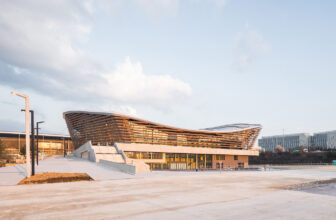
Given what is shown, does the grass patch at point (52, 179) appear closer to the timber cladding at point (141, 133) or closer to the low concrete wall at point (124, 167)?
the low concrete wall at point (124, 167)

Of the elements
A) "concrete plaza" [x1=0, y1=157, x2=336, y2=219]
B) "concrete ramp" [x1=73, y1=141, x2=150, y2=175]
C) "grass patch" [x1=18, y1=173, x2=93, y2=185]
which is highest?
"concrete plaza" [x1=0, y1=157, x2=336, y2=219]

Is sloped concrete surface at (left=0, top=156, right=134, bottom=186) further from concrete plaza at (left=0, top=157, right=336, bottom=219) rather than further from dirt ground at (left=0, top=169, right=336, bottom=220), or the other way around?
dirt ground at (left=0, top=169, right=336, bottom=220)

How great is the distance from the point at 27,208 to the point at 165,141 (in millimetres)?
64664

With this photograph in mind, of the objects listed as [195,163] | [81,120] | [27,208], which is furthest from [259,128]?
Result: [27,208]

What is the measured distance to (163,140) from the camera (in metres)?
74.1

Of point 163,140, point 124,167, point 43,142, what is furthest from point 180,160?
point 43,142

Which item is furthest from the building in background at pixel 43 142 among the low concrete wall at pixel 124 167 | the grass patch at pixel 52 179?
the grass patch at pixel 52 179

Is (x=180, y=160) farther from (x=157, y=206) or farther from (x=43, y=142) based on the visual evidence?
(x=43, y=142)

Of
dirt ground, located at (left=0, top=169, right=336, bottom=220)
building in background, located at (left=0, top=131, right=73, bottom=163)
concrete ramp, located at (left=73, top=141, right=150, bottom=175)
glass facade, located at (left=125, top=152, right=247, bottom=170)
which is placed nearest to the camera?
dirt ground, located at (left=0, top=169, right=336, bottom=220)

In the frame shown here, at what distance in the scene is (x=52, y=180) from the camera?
1880 centimetres

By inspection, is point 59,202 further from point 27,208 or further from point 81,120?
point 81,120

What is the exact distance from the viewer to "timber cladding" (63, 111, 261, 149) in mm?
67188

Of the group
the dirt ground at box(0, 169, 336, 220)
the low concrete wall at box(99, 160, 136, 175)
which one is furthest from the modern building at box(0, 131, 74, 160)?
the dirt ground at box(0, 169, 336, 220)

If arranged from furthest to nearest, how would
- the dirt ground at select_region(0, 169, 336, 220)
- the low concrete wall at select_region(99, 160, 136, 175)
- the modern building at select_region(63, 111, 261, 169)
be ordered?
1. the modern building at select_region(63, 111, 261, 169)
2. the low concrete wall at select_region(99, 160, 136, 175)
3. the dirt ground at select_region(0, 169, 336, 220)
